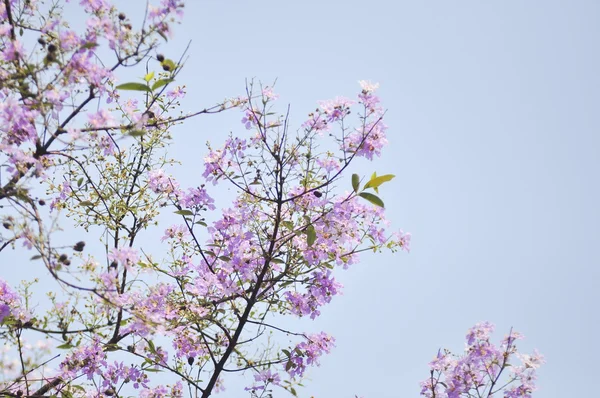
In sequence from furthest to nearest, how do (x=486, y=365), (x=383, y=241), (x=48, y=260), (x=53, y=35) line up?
(x=486, y=365)
(x=383, y=241)
(x=53, y=35)
(x=48, y=260)

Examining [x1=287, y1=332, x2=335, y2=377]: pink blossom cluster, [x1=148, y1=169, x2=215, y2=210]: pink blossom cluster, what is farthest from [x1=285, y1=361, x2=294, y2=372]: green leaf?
[x1=148, y1=169, x2=215, y2=210]: pink blossom cluster

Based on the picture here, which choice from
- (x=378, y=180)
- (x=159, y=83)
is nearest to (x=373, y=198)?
(x=378, y=180)

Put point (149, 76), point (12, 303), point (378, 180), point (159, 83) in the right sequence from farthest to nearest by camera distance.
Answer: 1. point (12, 303)
2. point (378, 180)
3. point (149, 76)
4. point (159, 83)

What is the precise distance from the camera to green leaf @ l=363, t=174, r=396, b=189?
394 centimetres

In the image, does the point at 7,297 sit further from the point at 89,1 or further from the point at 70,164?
the point at 89,1

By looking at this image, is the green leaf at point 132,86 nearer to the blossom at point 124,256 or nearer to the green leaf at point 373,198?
the blossom at point 124,256

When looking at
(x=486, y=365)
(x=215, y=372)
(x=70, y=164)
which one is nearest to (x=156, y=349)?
(x=215, y=372)

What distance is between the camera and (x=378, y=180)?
3.99 meters

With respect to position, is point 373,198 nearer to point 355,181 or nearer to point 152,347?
point 355,181

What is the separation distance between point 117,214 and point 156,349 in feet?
4.24

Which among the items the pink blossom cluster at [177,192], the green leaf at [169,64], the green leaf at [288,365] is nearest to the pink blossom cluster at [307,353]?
the green leaf at [288,365]

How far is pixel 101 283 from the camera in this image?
10.7 ft

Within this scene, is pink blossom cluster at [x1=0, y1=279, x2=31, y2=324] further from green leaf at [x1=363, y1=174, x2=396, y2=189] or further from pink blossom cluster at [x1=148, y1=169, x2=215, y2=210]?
green leaf at [x1=363, y1=174, x2=396, y2=189]

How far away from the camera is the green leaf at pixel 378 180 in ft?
12.9
